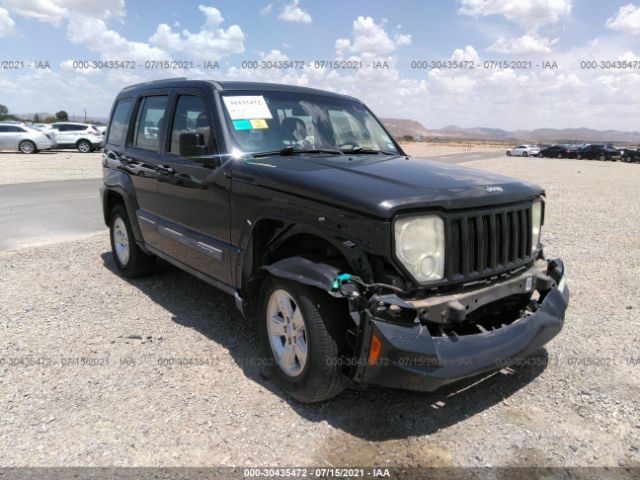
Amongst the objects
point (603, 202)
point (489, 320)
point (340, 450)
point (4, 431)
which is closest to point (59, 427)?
point (4, 431)

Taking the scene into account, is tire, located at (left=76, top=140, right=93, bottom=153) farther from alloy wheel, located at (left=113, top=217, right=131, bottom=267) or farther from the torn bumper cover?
the torn bumper cover

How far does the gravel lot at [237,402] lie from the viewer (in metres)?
2.84

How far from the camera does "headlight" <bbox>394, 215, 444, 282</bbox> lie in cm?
275

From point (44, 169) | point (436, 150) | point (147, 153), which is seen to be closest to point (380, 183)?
point (147, 153)

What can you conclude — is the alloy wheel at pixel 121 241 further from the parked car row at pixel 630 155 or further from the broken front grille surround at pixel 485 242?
the parked car row at pixel 630 155

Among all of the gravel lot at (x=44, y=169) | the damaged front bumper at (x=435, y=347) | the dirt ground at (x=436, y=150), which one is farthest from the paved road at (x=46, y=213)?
the dirt ground at (x=436, y=150)

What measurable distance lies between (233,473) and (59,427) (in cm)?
118

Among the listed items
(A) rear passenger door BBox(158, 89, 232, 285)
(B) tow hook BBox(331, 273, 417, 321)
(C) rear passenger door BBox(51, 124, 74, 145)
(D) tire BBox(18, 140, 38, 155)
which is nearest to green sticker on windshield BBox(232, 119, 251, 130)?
(A) rear passenger door BBox(158, 89, 232, 285)

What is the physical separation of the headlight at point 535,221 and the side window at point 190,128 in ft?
8.05

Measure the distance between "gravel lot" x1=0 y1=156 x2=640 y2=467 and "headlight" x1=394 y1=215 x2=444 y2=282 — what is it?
101 centimetres

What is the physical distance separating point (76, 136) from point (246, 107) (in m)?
27.1

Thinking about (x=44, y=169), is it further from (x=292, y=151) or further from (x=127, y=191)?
(x=292, y=151)

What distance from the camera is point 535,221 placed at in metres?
3.64

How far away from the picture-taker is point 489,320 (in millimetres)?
3361
